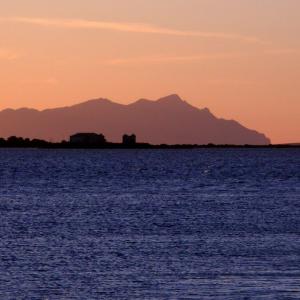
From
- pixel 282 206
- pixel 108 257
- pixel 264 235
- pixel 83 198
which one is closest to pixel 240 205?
pixel 282 206

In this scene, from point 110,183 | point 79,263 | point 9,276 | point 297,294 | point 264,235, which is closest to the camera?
point 297,294

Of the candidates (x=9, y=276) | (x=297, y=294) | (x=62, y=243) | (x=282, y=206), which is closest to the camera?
(x=297, y=294)

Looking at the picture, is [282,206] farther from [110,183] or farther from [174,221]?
[110,183]

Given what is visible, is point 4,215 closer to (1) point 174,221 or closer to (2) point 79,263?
(1) point 174,221

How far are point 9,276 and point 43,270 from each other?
1.61 m

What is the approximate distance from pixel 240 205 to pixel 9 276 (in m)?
38.7

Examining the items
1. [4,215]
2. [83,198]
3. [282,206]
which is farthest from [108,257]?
[83,198]

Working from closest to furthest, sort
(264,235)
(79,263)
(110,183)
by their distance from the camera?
1. (79,263)
2. (264,235)
3. (110,183)

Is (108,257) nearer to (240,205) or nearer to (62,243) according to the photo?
(62,243)

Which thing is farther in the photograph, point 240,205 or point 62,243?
point 240,205

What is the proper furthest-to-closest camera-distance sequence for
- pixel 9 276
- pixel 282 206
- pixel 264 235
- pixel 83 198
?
pixel 83 198 < pixel 282 206 < pixel 264 235 < pixel 9 276

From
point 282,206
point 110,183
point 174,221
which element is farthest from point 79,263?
point 110,183

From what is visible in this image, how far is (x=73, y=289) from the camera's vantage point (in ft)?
108

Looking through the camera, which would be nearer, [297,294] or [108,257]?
[297,294]
